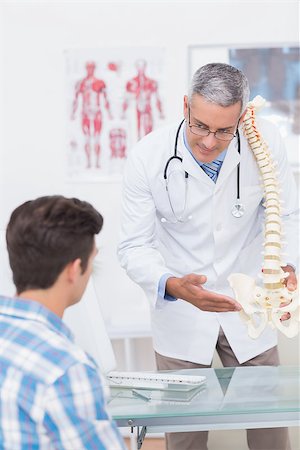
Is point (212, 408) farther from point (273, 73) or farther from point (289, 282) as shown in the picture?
point (273, 73)

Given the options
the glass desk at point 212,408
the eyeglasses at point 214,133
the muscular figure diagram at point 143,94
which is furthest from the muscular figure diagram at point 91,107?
the glass desk at point 212,408

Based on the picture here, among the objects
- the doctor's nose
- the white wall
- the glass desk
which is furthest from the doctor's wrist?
the white wall

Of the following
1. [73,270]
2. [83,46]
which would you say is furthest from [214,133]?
[83,46]

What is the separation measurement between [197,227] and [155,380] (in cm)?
58

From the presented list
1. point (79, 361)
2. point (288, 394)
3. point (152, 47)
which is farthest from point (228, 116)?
point (152, 47)

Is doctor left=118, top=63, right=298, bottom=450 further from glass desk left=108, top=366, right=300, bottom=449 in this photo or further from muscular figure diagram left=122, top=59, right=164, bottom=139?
muscular figure diagram left=122, top=59, right=164, bottom=139

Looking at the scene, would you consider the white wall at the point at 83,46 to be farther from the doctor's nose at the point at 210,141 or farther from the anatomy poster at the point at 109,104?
the doctor's nose at the point at 210,141

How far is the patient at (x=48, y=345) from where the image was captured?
4.14 ft

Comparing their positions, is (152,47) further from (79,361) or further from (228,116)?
(79,361)

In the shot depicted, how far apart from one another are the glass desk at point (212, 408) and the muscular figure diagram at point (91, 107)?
1.84 metres

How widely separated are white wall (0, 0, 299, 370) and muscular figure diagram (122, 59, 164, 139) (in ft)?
0.25

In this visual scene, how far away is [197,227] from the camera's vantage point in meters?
2.40

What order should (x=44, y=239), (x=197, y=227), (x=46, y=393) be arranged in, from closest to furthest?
(x=46, y=393) < (x=44, y=239) < (x=197, y=227)

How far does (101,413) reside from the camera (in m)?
1.30
